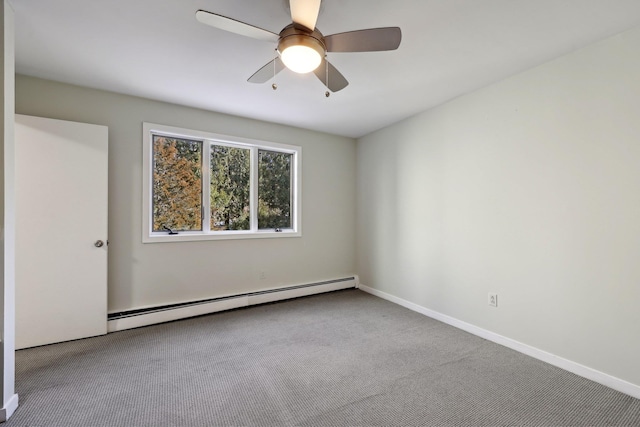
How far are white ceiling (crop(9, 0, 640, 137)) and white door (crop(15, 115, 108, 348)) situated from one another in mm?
620

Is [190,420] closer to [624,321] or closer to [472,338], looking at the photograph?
[472,338]

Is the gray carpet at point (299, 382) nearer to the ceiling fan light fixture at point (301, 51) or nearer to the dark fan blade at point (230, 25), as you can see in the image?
the ceiling fan light fixture at point (301, 51)

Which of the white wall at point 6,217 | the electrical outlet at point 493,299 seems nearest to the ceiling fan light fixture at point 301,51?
the white wall at point 6,217

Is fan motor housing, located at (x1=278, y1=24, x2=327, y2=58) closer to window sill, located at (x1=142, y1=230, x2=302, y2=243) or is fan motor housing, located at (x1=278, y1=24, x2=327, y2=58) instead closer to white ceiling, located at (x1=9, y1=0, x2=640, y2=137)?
white ceiling, located at (x1=9, y1=0, x2=640, y2=137)

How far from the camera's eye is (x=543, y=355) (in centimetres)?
231

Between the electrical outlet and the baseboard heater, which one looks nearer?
the electrical outlet

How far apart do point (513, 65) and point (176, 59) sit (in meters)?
2.78

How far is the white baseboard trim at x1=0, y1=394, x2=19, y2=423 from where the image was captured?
5.30ft

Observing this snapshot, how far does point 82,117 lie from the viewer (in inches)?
110

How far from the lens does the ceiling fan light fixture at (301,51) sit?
1530mm

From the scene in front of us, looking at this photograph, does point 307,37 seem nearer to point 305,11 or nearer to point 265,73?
point 305,11

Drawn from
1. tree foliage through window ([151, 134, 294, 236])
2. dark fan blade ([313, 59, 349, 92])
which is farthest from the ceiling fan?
tree foliage through window ([151, 134, 294, 236])

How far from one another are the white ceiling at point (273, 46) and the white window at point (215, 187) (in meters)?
0.56

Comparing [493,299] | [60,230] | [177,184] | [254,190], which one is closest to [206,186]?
[177,184]
